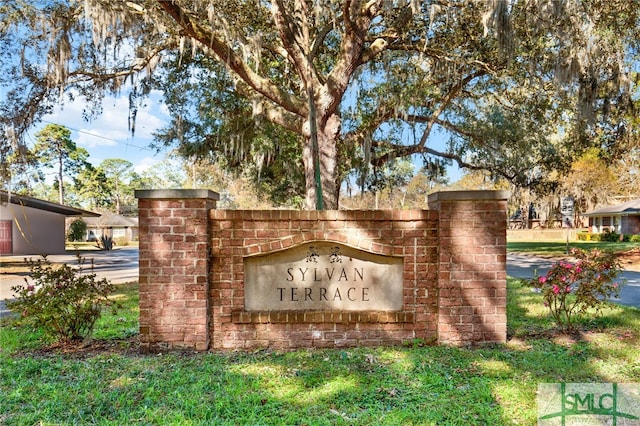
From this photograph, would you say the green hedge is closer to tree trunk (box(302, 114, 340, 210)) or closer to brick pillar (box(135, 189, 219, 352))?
tree trunk (box(302, 114, 340, 210))

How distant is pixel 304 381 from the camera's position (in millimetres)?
3066

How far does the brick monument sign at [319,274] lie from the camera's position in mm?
3770

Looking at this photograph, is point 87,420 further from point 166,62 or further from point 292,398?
point 166,62

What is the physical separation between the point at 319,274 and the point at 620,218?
30.0 metres

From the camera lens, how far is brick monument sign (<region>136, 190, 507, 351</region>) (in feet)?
12.4

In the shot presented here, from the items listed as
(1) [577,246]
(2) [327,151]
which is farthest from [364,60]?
(1) [577,246]

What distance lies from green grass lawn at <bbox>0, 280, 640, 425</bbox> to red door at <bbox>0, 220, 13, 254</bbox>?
1934 cm

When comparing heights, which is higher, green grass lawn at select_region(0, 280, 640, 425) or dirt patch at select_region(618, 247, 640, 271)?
green grass lawn at select_region(0, 280, 640, 425)

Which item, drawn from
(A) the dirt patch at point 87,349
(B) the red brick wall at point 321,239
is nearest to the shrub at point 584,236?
(B) the red brick wall at point 321,239

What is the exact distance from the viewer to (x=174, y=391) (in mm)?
2891

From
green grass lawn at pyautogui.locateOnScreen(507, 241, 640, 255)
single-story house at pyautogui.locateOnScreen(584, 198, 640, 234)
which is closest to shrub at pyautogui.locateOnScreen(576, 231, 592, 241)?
single-story house at pyautogui.locateOnScreen(584, 198, 640, 234)

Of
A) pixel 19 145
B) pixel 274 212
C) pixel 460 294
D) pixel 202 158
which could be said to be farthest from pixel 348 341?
pixel 202 158
